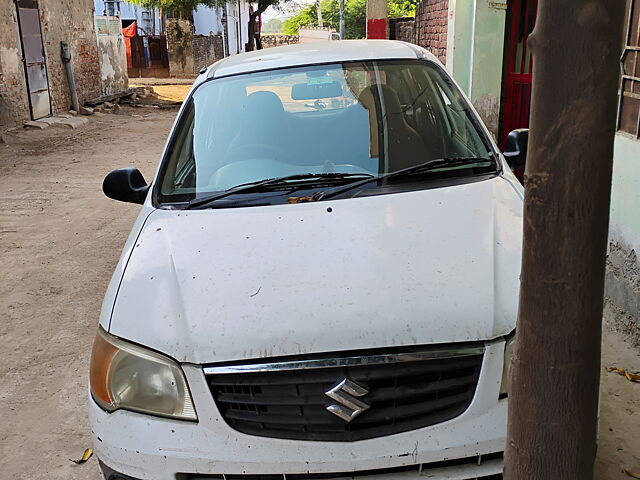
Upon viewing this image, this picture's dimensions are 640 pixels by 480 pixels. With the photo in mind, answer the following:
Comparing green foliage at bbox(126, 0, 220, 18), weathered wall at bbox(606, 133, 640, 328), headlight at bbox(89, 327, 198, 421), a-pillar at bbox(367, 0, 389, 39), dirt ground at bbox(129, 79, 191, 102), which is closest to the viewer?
headlight at bbox(89, 327, 198, 421)

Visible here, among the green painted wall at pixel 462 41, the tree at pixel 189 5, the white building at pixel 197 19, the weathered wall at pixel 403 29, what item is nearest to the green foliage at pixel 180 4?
the tree at pixel 189 5

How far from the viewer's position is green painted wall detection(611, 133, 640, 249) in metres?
3.84

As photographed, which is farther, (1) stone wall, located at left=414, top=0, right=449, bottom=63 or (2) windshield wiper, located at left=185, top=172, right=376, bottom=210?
(1) stone wall, located at left=414, top=0, right=449, bottom=63

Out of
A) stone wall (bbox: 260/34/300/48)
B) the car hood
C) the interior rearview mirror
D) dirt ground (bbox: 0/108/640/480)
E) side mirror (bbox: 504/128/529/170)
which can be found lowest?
dirt ground (bbox: 0/108/640/480)

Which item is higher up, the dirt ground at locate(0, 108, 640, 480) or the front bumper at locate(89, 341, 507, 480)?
the front bumper at locate(89, 341, 507, 480)

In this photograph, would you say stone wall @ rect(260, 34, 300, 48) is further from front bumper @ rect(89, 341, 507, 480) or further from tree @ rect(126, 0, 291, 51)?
front bumper @ rect(89, 341, 507, 480)

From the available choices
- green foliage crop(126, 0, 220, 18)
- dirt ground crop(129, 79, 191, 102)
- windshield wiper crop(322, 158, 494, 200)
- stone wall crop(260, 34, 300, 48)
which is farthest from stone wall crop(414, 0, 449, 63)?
stone wall crop(260, 34, 300, 48)

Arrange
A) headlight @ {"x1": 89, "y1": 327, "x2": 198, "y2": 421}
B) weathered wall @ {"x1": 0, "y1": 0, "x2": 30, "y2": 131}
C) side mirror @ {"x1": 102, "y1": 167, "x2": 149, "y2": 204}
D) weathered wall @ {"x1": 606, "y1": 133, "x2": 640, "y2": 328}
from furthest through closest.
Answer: weathered wall @ {"x1": 0, "y1": 0, "x2": 30, "y2": 131} < weathered wall @ {"x1": 606, "y1": 133, "x2": 640, "y2": 328} < side mirror @ {"x1": 102, "y1": 167, "x2": 149, "y2": 204} < headlight @ {"x1": 89, "y1": 327, "x2": 198, "y2": 421}

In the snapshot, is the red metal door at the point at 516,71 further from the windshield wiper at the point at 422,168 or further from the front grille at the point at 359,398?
the front grille at the point at 359,398

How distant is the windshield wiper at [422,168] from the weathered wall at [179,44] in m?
27.7

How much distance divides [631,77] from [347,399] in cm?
→ 317

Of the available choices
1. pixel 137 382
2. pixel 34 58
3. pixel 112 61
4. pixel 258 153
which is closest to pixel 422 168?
pixel 258 153

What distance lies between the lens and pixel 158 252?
246cm

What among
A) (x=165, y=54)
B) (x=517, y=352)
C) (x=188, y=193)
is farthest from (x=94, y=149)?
(x=165, y=54)
